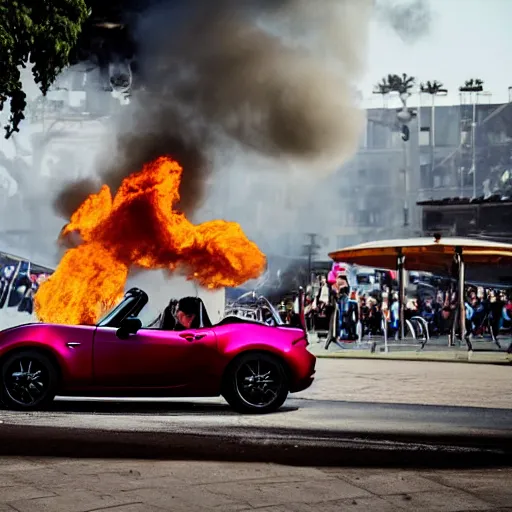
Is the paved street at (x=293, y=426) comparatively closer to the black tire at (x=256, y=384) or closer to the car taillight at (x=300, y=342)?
the black tire at (x=256, y=384)

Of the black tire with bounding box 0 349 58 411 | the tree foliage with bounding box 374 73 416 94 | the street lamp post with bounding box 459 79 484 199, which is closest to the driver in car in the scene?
the black tire with bounding box 0 349 58 411

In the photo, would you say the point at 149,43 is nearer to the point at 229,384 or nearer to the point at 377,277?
the point at 377,277

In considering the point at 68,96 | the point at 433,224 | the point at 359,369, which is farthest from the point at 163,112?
the point at 359,369

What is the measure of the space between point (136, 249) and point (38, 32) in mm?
3940

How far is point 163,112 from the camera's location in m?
30.1

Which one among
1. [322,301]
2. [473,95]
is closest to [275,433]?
[322,301]

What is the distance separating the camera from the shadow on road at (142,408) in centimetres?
1048

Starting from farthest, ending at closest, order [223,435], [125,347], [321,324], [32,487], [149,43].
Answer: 1. [321,324]
2. [149,43]
3. [125,347]
4. [223,435]
5. [32,487]

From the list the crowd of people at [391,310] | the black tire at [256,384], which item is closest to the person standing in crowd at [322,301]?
the crowd of people at [391,310]

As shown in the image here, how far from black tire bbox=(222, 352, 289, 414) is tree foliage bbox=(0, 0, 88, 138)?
321 inches

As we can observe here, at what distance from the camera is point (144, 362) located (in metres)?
10.4

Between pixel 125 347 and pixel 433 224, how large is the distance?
26570 millimetres

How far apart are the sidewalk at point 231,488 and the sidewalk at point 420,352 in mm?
15303

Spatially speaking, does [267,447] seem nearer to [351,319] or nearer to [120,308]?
[120,308]
